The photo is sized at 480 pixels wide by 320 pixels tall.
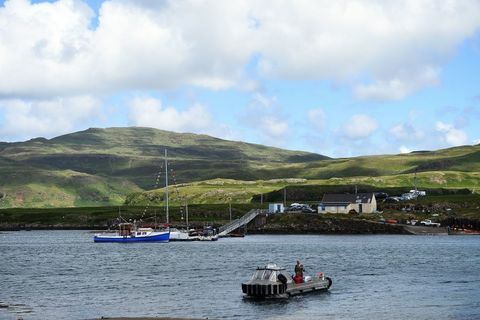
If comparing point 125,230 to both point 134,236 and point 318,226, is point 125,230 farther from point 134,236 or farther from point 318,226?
point 318,226

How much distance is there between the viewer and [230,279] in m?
91.5

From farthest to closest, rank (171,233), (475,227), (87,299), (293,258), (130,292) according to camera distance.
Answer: (475,227) → (171,233) → (293,258) → (130,292) → (87,299)

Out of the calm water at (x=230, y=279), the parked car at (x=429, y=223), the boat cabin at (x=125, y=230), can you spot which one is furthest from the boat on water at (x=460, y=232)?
the boat cabin at (x=125, y=230)

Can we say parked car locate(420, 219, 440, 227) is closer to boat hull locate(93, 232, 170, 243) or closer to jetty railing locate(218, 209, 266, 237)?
jetty railing locate(218, 209, 266, 237)

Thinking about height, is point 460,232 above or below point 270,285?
above

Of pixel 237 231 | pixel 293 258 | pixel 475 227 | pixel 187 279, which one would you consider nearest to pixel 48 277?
pixel 187 279

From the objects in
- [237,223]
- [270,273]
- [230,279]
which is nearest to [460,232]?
[237,223]

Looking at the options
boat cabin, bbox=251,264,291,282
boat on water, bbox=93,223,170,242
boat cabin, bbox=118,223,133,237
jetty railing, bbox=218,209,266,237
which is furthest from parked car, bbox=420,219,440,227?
boat cabin, bbox=251,264,291,282

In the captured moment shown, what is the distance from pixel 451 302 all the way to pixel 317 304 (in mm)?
12170

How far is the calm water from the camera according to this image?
67.2 m

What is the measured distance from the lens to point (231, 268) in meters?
105

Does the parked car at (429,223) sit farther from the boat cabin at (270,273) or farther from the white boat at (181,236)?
the boat cabin at (270,273)

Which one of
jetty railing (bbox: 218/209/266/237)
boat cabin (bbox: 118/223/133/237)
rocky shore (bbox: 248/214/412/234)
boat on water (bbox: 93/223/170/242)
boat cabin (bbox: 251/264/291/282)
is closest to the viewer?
boat cabin (bbox: 251/264/291/282)

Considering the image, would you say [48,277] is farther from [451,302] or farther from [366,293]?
[451,302]
